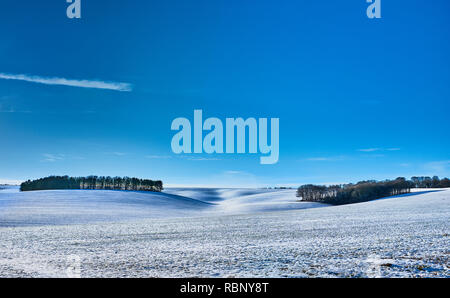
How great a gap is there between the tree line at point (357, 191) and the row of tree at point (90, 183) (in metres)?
32.6

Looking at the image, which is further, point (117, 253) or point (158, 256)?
point (117, 253)

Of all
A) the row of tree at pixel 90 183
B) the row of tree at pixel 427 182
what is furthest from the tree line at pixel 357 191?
the row of tree at pixel 90 183

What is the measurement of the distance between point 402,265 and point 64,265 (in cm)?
637

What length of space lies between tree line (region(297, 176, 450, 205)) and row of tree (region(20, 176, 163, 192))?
107 ft

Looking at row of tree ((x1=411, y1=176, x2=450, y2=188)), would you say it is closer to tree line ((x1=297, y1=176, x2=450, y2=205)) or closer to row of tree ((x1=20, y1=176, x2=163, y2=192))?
tree line ((x1=297, y1=176, x2=450, y2=205))

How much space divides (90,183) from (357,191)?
48250 millimetres

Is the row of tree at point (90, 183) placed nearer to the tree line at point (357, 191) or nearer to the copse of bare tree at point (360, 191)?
the tree line at point (357, 191)

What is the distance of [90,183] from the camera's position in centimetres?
6300

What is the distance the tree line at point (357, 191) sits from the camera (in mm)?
A: 46594

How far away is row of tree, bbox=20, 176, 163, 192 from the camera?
5962 centimetres
